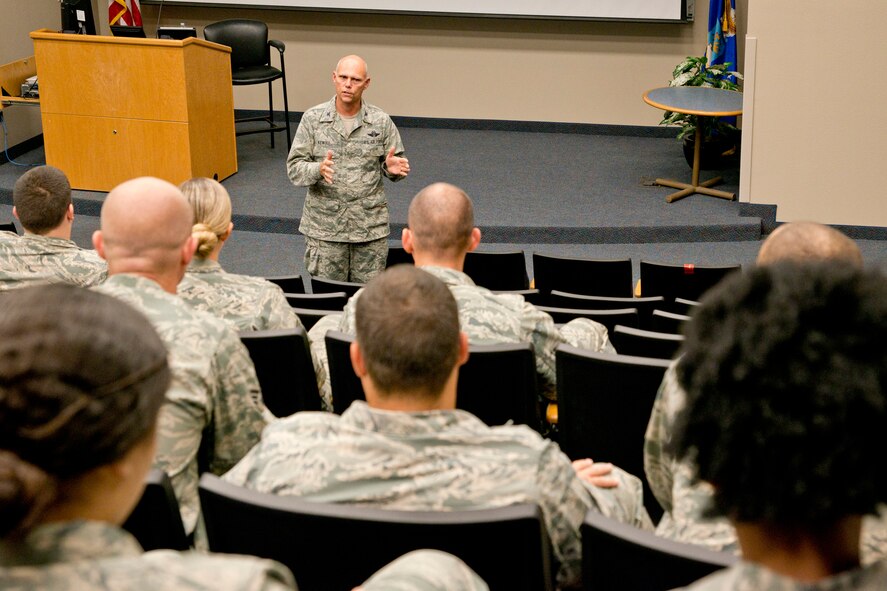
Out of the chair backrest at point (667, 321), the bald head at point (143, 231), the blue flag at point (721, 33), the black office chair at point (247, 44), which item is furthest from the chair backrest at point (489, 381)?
the blue flag at point (721, 33)

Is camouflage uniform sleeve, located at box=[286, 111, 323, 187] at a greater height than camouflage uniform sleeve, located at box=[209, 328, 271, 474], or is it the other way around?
camouflage uniform sleeve, located at box=[286, 111, 323, 187]

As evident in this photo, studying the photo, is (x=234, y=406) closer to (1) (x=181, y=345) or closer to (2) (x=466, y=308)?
(1) (x=181, y=345)

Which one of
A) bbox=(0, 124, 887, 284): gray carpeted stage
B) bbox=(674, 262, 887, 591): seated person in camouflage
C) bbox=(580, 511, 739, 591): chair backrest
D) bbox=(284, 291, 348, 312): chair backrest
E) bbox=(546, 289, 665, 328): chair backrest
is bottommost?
bbox=(0, 124, 887, 284): gray carpeted stage

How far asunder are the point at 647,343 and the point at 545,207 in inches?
162

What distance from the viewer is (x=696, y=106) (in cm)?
654

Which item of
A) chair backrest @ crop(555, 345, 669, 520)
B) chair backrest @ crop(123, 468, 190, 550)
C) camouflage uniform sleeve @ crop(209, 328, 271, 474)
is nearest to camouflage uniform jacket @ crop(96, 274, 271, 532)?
camouflage uniform sleeve @ crop(209, 328, 271, 474)

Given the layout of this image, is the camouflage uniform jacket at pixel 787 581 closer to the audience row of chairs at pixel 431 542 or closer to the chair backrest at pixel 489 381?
the audience row of chairs at pixel 431 542

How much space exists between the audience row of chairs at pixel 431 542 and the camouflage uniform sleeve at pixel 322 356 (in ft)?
3.41

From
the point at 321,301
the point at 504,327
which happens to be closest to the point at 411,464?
the point at 504,327

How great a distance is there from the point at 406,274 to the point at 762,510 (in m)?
1.04

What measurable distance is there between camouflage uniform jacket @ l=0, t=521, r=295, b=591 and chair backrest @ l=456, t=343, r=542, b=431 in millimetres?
1445

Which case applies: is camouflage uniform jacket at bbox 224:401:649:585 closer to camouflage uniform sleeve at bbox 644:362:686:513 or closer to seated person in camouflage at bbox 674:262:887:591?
camouflage uniform sleeve at bbox 644:362:686:513

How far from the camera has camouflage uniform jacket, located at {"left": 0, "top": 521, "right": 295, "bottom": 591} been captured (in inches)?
36.7

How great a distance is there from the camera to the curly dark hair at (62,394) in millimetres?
975
